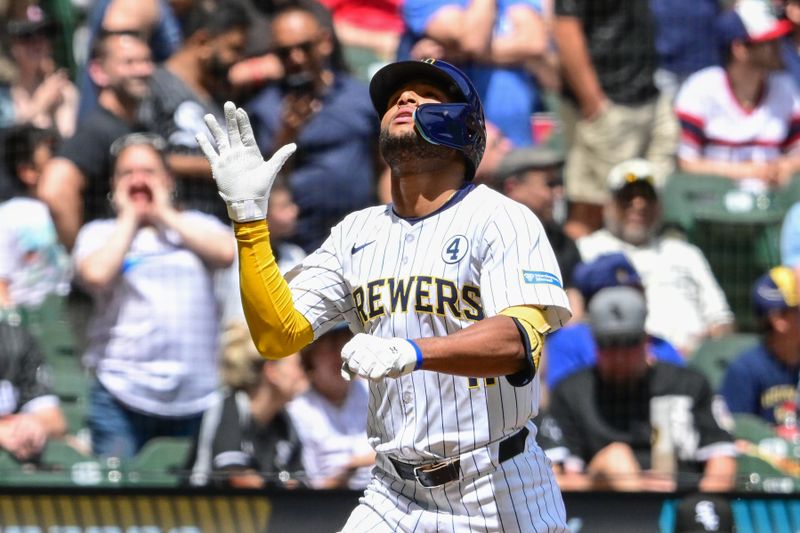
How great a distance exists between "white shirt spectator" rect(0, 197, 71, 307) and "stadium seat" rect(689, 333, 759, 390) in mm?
3027

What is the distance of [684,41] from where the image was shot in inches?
282

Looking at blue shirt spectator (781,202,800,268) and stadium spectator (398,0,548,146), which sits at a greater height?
stadium spectator (398,0,548,146)

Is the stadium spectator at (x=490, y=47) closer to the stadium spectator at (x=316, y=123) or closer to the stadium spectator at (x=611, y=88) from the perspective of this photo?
the stadium spectator at (x=611, y=88)

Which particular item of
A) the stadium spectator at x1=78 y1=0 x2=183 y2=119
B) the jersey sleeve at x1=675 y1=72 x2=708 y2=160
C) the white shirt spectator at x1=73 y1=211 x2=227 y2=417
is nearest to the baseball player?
the white shirt spectator at x1=73 y1=211 x2=227 y2=417

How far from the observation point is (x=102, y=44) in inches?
257

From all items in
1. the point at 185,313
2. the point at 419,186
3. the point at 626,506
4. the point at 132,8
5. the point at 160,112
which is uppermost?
the point at 132,8

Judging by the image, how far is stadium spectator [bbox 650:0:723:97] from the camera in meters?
7.07

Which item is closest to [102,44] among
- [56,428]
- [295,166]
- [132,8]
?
[132,8]

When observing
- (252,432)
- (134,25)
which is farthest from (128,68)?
(252,432)

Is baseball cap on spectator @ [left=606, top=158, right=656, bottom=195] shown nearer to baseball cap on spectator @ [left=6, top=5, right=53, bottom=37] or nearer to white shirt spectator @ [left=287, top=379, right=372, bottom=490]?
white shirt spectator @ [left=287, top=379, right=372, bottom=490]

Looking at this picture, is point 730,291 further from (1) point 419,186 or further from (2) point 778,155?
(1) point 419,186

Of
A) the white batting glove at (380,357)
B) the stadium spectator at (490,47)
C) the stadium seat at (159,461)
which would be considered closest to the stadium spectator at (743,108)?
the stadium spectator at (490,47)

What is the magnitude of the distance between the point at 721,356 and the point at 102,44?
3.36 metres

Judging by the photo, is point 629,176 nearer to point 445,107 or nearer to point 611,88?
point 611,88
